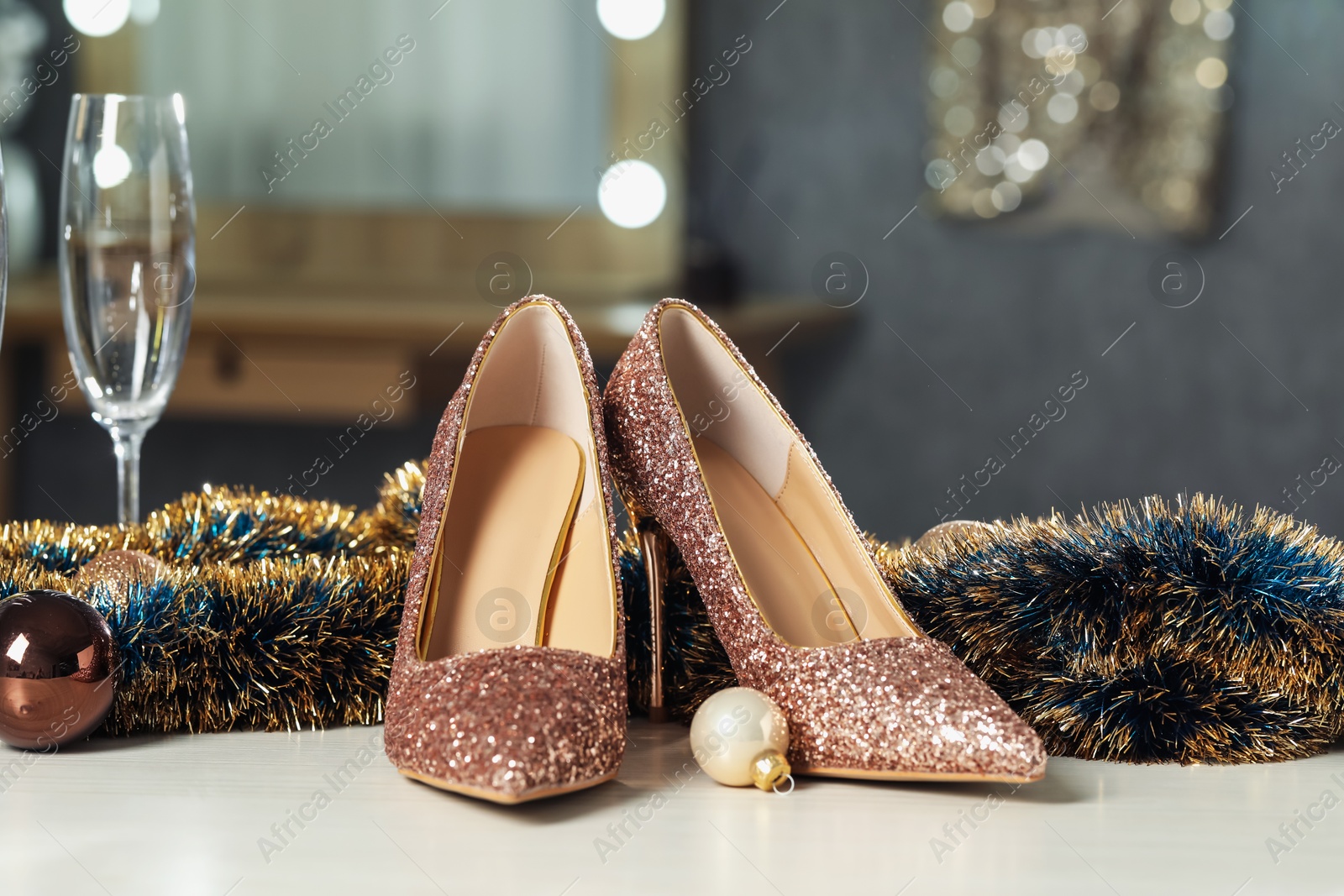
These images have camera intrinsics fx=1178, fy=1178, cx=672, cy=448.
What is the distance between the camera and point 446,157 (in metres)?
2.32

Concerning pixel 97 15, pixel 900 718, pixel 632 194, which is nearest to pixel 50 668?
pixel 900 718

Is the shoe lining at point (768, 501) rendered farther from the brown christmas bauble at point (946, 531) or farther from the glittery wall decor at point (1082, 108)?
the glittery wall decor at point (1082, 108)

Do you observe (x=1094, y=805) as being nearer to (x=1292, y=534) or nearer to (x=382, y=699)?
(x=1292, y=534)

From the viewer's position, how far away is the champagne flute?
0.60 meters

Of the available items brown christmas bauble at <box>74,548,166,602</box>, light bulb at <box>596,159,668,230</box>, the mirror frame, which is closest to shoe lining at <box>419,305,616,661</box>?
brown christmas bauble at <box>74,548,166,602</box>

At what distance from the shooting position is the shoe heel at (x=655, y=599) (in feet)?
1.73

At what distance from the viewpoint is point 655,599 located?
533 millimetres

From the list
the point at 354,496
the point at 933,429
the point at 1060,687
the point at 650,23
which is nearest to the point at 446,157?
the point at 650,23

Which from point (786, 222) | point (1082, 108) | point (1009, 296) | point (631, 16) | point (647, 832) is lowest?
point (647, 832)

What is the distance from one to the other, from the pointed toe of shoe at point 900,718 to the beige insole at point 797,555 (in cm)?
8

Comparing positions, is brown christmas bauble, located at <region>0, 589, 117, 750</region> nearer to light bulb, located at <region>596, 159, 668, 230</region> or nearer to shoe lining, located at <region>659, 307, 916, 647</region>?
Result: shoe lining, located at <region>659, 307, 916, 647</region>

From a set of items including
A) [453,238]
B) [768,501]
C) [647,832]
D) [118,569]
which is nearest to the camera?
[647,832]

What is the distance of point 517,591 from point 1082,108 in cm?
180

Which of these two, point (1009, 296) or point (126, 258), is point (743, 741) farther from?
point (1009, 296)
